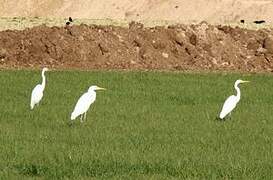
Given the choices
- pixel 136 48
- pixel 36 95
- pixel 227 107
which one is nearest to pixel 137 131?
pixel 227 107

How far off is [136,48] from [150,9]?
29.3 metres

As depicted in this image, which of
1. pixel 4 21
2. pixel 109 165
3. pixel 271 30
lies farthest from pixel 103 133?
pixel 4 21

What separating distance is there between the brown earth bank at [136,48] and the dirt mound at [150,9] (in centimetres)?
1962

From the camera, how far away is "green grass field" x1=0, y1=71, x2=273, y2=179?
15.4m

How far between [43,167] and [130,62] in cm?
2782

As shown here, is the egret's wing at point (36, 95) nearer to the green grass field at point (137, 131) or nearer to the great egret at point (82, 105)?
the green grass field at point (137, 131)

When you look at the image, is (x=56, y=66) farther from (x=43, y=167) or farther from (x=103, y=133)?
(x=43, y=167)

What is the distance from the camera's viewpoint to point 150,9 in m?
73.6

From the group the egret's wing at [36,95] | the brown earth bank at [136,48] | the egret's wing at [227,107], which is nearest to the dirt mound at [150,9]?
the brown earth bank at [136,48]

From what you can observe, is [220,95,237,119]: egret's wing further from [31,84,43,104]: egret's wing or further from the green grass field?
[31,84,43,104]: egret's wing

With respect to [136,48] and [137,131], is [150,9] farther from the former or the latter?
[137,131]

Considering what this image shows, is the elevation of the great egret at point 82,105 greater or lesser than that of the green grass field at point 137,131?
greater

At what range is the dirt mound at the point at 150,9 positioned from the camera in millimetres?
69125

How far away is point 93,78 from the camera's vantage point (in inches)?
1364
